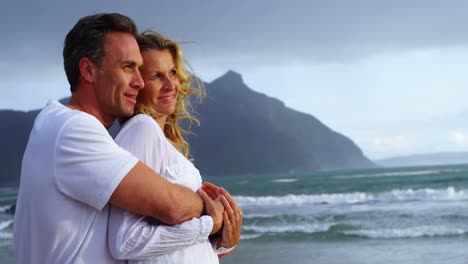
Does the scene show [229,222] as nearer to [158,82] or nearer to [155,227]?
[155,227]

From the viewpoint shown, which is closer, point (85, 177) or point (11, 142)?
point (85, 177)

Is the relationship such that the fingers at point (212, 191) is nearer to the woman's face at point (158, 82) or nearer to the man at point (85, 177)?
the man at point (85, 177)

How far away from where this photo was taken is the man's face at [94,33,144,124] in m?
1.95

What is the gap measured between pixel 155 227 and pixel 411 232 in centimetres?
1011

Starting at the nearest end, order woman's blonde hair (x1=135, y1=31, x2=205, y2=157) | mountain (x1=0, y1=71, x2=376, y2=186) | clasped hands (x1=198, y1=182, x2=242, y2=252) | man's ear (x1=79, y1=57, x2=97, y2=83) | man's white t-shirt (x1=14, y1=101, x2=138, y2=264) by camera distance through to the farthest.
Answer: man's white t-shirt (x1=14, y1=101, x2=138, y2=264) < man's ear (x1=79, y1=57, x2=97, y2=83) < clasped hands (x1=198, y1=182, x2=242, y2=252) < woman's blonde hair (x1=135, y1=31, x2=205, y2=157) < mountain (x1=0, y1=71, x2=376, y2=186)

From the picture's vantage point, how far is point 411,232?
11.2 m

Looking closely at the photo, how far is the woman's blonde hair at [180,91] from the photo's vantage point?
7.78 ft

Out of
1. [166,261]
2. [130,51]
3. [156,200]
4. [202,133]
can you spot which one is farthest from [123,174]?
[202,133]

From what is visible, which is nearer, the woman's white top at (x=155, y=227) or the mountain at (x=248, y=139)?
the woman's white top at (x=155, y=227)

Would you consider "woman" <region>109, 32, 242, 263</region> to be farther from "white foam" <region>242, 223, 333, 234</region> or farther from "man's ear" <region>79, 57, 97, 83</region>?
"white foam" <region>242, 223, 333, 234</region>

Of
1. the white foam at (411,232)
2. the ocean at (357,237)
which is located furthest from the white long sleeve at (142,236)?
the white foam at (411,232)

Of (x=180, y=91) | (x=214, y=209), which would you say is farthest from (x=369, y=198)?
(x=214, y=209)

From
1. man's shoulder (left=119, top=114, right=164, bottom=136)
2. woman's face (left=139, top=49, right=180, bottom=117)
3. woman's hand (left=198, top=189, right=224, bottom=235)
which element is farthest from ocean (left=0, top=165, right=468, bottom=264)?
man's shoulder (left=119, top=114, right=164, bottom=136)

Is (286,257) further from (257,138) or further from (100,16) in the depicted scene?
(257,138)
